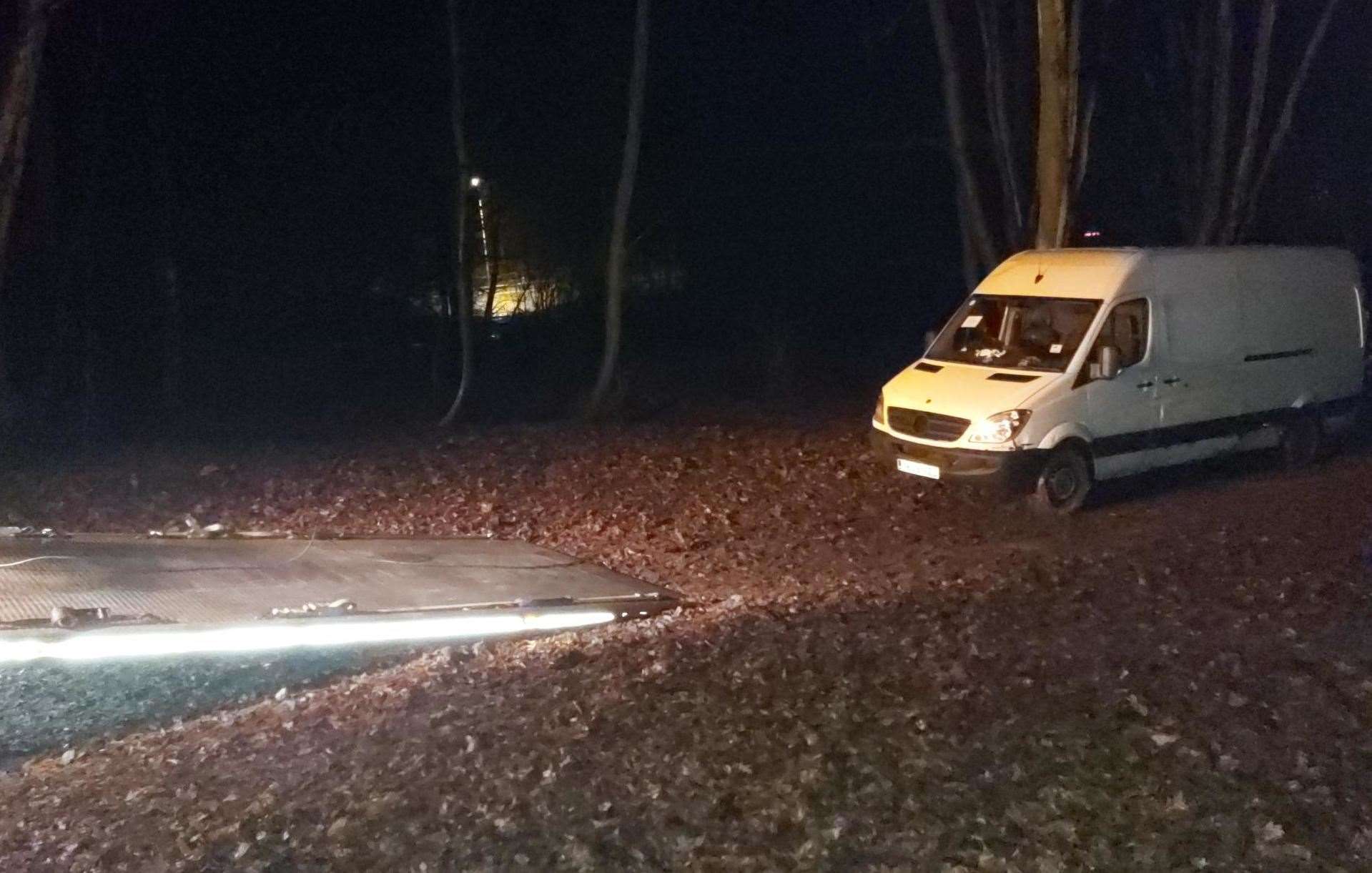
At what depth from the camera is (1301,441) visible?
14.7 m

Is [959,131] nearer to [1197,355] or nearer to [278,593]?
[1197,355]

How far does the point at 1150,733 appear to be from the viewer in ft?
21.1

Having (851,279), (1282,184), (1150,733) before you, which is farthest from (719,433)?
(1282,184)

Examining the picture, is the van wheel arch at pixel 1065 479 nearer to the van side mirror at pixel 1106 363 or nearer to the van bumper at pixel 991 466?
the van bumper at pixel 991 466

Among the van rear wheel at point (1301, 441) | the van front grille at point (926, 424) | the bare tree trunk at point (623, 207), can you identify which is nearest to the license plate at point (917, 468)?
the van front grille at point (926, 424)

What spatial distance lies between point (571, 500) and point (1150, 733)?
7.85 metres

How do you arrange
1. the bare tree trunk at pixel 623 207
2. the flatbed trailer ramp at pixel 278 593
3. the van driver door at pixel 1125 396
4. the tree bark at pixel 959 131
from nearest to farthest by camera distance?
the flatbed trailer ramp at pixel 278 593 → the van driver door at pixel 1125 396 → the bare tree trunk at pixel 623 207 → the tree bark at pixel 959 131

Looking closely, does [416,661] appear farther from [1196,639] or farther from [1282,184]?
[1282,184]

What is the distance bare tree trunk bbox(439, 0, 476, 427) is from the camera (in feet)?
63.0

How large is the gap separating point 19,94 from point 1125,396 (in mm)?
11514

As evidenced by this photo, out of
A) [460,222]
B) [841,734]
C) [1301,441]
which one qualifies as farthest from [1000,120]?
[841,734]

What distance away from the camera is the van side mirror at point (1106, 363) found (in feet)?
40.7

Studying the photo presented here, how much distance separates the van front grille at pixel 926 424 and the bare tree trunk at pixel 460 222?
7.65 metres

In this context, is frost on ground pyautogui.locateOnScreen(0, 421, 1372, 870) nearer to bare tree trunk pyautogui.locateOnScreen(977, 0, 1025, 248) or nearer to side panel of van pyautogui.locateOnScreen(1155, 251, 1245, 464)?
side panel of van pyautogui.locateOnScreen(1155, 251, 1245, 464)
